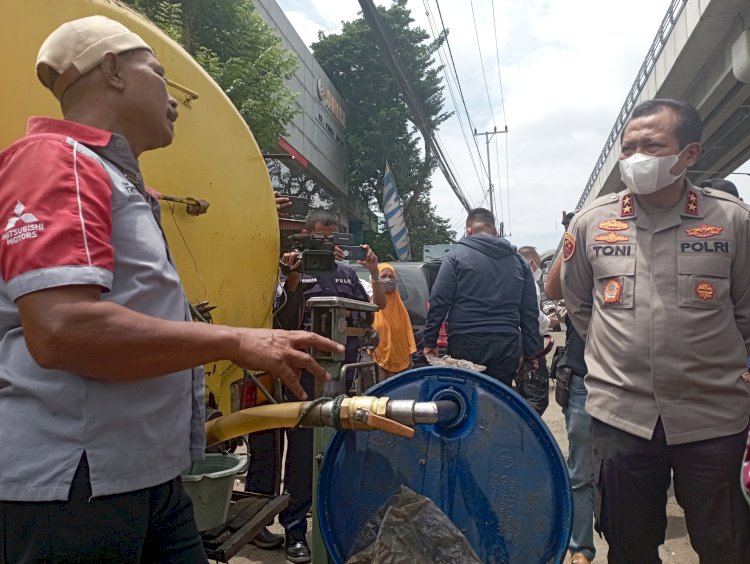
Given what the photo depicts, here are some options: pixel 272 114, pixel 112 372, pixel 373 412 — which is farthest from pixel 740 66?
pixel 112 372

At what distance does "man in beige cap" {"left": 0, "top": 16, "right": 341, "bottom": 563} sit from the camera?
95 centimetres

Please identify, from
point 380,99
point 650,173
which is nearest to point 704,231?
point 650,173

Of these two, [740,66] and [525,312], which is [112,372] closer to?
[525,312]

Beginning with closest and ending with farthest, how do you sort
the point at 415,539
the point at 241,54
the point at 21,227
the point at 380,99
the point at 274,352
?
the point at 21,227, the point at 274,352, the point at 415,539, the point at 241,54, the point at 380,99

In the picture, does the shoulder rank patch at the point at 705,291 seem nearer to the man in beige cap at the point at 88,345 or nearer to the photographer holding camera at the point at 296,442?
the man in beige cap at the point at 88,345

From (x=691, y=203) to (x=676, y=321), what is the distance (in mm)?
421

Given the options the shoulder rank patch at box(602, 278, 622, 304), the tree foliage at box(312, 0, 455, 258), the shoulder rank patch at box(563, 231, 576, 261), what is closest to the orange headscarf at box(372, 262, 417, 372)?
the shoulder rank patch at box(563, 231, 576, 261)

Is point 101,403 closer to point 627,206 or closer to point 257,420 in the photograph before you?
point 257,420

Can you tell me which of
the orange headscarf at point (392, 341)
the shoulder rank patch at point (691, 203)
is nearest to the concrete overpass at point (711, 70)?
the orange headscarf at point (392, 341)

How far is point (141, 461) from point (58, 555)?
0.20m

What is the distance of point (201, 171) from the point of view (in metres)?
2.14

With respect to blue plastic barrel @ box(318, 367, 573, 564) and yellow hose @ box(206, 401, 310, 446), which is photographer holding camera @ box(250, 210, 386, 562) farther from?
yellow hose @ box(206, 401, 310, 446)

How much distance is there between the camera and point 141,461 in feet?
3.56

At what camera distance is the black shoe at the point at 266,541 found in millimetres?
3107
